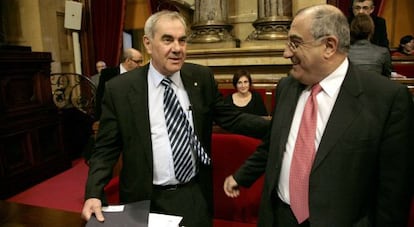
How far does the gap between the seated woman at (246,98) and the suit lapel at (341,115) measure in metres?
2.35

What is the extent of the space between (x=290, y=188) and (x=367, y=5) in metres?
3.27

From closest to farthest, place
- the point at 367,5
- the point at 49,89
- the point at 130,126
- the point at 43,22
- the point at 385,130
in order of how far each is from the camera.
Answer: the point at 385,130 < the point at 130,126 < the point at 367,5 < the point at 49,89 < the point at 43,22

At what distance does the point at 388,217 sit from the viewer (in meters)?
1.15

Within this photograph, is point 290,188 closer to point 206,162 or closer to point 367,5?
point 206,162

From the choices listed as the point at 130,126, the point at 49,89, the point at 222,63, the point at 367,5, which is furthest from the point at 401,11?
the point at 130,126

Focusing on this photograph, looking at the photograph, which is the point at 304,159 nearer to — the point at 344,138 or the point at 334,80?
the point at 344,138

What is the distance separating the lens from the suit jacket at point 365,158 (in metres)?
1.09

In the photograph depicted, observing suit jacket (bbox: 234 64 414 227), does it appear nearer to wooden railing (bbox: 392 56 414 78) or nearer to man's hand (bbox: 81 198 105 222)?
man's hand (bbox: 81 198 105 222)

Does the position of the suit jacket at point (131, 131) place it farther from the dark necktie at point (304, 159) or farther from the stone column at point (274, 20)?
the stone column at point (274, 20)

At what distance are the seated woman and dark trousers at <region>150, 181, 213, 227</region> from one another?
77.0 inches

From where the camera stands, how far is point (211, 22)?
463 cm

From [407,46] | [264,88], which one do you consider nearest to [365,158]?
[264,88]

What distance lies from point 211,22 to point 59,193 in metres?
2.76

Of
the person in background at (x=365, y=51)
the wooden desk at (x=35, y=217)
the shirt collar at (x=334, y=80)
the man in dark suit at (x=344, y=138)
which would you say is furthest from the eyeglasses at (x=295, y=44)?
the person in background at (x=365, y=51)
